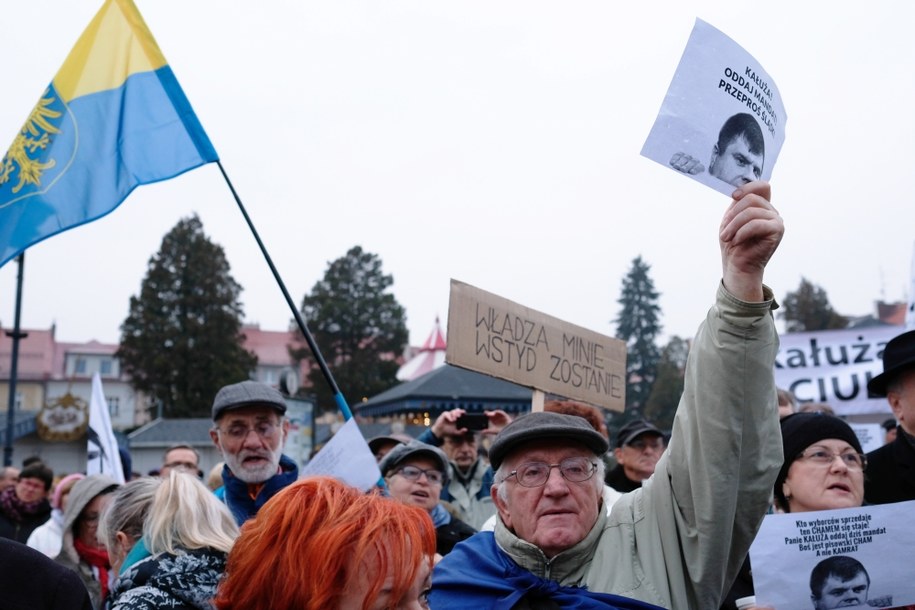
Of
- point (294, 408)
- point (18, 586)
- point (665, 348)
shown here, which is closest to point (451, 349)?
point (18, 586)

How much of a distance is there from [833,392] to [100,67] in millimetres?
6222

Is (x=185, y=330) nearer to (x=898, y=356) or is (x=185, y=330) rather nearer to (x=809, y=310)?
(x=809, y=310)

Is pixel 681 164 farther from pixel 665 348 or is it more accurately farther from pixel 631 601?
pixel 665 348

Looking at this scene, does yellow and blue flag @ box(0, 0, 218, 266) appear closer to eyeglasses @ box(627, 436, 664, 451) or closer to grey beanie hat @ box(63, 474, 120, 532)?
grey beanie hat @ box(63, 474, 120, 532)

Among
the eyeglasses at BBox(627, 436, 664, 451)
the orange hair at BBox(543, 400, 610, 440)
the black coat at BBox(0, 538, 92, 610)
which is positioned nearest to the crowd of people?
the black coat at BBox(0, 538, 92, 610)

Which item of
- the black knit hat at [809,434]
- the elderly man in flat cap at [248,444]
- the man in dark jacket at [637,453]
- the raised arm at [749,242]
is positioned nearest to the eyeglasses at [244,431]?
the elderly man in flat cap at [248,444]

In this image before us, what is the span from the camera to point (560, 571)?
263 centimetres

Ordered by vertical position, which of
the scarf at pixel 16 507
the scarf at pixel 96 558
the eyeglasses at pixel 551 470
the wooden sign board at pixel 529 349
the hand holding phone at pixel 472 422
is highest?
the wooden sign board at pixel 529 349

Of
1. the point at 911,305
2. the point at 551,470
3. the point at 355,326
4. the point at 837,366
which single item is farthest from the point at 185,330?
the point at 551,470

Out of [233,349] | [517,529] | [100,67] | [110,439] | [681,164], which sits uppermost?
[233,349]

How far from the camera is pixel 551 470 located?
8.91ft

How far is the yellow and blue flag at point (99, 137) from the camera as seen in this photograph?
5.08m

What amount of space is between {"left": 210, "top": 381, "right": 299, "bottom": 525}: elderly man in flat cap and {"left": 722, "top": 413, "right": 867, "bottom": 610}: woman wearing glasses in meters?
2.19

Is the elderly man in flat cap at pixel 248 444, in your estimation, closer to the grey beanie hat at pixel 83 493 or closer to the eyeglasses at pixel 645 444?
the grey beanie hat at pixel 83 493
